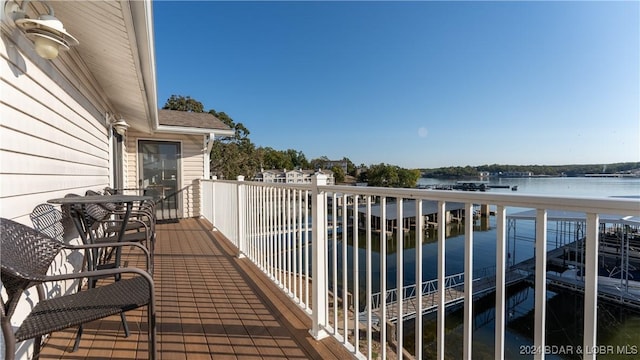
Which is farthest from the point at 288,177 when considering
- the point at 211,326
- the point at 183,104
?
the point at 211,326

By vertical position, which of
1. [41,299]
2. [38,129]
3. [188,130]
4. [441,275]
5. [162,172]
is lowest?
[41,299]

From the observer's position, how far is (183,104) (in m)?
26.0

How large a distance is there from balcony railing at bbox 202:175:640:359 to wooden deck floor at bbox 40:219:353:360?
0.15m

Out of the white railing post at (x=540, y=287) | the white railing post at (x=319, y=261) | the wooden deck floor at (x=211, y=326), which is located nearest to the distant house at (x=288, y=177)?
the white railing post at (x=319, y=261)

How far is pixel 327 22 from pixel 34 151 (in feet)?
41.6

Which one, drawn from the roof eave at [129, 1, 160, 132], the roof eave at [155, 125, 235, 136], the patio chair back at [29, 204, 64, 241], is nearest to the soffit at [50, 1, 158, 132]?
the roof eave at [129, 1, 160, 132]

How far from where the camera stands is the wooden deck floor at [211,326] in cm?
187

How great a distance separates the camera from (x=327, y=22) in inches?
497

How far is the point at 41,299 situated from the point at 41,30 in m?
1.54

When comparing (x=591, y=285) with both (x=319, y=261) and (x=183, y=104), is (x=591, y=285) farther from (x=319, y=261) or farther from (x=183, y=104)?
(x=183, y=104)

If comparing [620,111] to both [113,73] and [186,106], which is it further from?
[186,106]

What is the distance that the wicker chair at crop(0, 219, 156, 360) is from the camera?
42.9 inches

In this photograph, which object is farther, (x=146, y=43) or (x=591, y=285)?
(x=146, y=43)

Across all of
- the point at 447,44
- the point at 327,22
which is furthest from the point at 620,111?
the point at 327,22
